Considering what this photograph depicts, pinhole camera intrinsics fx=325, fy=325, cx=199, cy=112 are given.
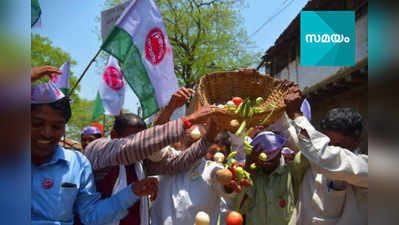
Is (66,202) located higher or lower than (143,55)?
lower

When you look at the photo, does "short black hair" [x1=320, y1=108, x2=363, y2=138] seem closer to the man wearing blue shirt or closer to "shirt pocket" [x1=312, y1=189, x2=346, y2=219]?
"shirt pocket" [x1=312, y1=189, x2=346, y2=219]

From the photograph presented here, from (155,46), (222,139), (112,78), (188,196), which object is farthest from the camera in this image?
(112,78)

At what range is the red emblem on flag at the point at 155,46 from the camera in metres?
3.62

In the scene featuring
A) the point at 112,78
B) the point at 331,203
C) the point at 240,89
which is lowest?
the point at 331,203

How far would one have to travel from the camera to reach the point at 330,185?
2158 millimetres

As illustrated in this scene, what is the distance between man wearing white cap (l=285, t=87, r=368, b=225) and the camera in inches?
75.4

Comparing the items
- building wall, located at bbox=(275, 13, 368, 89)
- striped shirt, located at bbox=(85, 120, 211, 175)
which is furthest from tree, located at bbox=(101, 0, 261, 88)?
striped shirt, located at bbox=(85, 120, 211, 175)

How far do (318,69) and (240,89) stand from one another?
11.0m

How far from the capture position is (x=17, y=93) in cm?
71

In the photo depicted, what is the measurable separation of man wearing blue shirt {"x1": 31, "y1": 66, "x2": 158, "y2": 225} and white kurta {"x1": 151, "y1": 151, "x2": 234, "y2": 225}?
0.67 m

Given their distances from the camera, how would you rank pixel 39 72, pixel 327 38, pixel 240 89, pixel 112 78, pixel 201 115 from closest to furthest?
1. pixel 39 72
2. pixel 201 115
3. pixel 240 89
4. pixel 327 38
5. pixel 112 78

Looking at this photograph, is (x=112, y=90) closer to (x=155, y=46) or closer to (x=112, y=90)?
(x=112, y=90)

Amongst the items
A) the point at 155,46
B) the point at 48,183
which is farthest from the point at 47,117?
the point at 155,46

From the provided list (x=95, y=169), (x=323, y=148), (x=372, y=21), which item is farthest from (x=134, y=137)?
(x=372, y=21)
